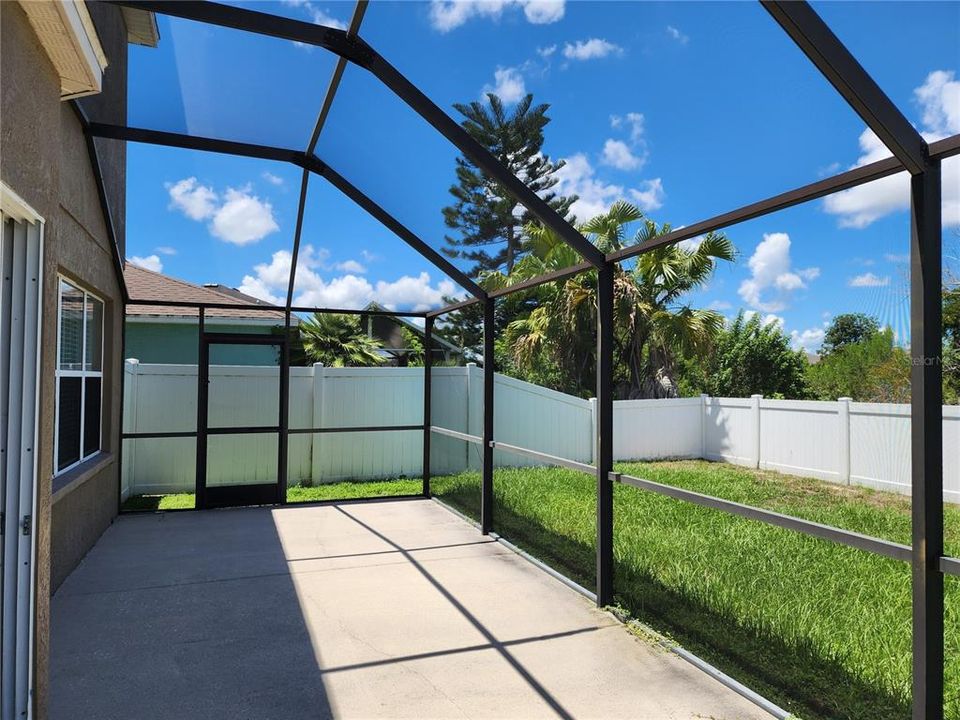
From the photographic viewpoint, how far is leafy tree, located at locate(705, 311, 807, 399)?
11.2 ft

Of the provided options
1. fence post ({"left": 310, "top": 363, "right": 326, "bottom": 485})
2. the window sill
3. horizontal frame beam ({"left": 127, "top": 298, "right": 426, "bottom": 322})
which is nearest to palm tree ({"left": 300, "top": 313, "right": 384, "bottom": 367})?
fence post ({"left": 310, "top": 363, "right": 326, "bottom": 485})

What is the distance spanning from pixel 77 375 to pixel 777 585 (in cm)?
508

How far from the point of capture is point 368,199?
557 cm

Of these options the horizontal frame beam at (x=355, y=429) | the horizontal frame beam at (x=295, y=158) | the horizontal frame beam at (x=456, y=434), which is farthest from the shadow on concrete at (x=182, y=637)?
the horizontal frame beam at (x=295, y=158)

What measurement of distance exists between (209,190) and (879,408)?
550 centimetres

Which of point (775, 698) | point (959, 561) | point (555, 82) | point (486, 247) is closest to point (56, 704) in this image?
point (775, 698)

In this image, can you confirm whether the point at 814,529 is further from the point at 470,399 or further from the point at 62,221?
the point at 470,399

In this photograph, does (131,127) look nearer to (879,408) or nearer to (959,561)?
(879,408)

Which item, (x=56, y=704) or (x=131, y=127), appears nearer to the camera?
(x=56, y=704)

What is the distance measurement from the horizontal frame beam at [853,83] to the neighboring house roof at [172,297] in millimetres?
6114

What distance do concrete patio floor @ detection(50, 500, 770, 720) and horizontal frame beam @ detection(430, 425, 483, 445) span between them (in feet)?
3.20

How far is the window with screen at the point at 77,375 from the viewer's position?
439cm

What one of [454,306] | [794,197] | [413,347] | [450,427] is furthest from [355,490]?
[794,197]

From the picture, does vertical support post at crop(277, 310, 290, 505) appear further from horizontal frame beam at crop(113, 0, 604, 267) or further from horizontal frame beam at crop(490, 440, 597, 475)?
horizontal frame beam at crop(113, 0, 604, 267)
